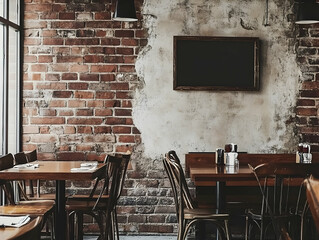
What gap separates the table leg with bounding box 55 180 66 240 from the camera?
13.9 feet

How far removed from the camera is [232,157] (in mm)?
4547

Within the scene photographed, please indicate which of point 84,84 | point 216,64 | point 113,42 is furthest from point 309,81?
point 84,84

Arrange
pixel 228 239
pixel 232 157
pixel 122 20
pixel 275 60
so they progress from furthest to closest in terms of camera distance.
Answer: pixel 275 60 < pixel 122 20 < pixel 232 157 < pixel 228 239

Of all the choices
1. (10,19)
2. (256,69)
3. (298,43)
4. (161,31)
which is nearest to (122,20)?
(161,31)


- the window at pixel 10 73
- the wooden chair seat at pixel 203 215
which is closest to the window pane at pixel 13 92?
the window at pixel 10 73

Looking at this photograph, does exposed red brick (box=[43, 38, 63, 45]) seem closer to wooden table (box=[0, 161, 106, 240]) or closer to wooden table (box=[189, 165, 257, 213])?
wooden table (box=[0, 161, 106, 240])

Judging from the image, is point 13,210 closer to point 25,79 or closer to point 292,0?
point 25,79

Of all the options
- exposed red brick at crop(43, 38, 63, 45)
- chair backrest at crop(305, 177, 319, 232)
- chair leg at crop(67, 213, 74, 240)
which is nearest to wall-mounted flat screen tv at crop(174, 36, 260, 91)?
exposed red brick at crop(43, 38, 63, 45)

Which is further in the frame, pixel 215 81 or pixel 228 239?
pixel 215 81

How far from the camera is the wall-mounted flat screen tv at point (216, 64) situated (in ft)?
18.4

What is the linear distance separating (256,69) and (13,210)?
9.36ft

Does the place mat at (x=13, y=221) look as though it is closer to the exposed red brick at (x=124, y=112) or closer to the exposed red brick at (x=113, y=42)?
the exposed red brick at (x=124, y=112)

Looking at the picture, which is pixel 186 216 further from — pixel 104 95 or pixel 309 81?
pixel 309 81

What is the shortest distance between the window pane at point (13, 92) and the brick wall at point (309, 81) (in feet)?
9.42
